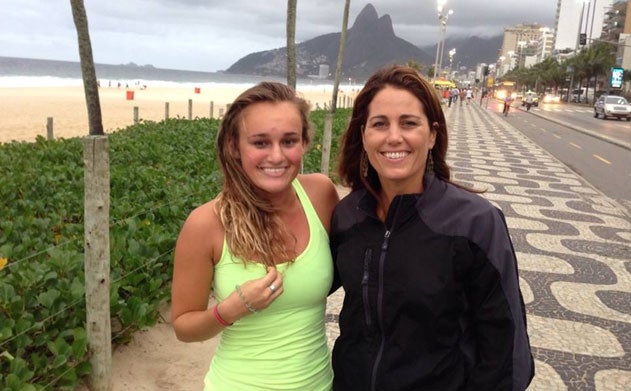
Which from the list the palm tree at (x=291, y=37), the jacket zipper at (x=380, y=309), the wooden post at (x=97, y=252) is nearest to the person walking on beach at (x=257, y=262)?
the jacket zipper at (x=380, y=309)

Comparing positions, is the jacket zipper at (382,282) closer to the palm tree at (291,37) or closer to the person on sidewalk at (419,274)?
the person on sidewalk at (419,274)

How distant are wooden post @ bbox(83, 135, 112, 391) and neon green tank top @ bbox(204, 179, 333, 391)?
1.34 metres

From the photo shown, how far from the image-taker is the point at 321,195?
6.61 ft

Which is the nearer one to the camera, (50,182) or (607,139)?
(50,182)

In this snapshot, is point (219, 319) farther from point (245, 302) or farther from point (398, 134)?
point (398, 134)

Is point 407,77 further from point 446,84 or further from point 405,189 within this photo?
point 446,84

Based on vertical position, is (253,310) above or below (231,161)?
below

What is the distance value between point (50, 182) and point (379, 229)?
5163 millimetres

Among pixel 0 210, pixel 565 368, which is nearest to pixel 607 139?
pixel 565 368

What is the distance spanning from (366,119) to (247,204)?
1.59ft

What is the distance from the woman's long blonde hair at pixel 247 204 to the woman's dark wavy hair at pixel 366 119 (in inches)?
7.9

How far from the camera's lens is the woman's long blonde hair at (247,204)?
169cm

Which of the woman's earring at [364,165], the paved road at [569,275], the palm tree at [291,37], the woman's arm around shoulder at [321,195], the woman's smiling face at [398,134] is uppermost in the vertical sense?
the palm tree at [291,37]

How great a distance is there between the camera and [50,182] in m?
5.88
